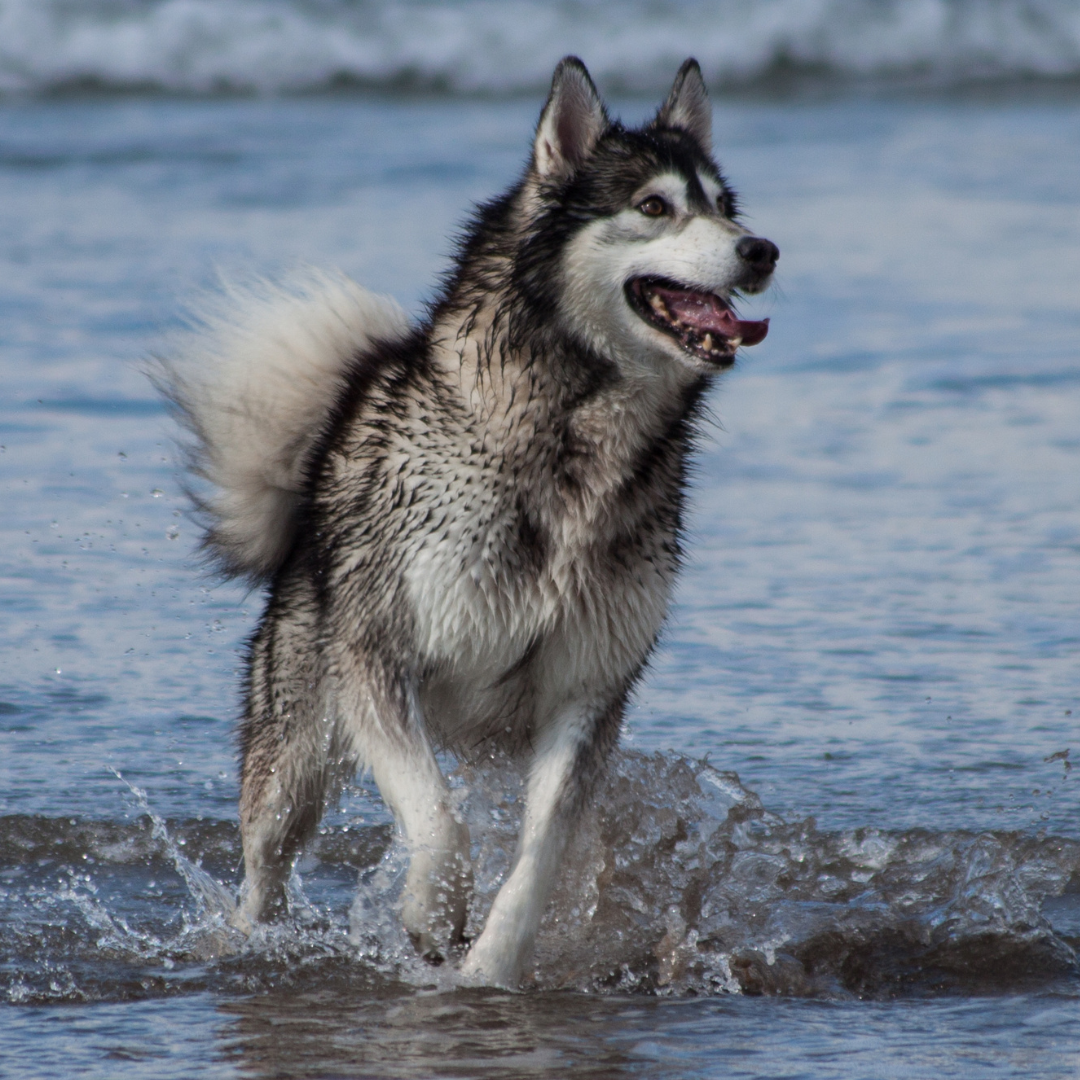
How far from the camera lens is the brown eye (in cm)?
372

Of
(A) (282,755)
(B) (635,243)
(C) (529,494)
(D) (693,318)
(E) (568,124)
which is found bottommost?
(A) (282,755)

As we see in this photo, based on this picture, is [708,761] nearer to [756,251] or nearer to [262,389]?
[262,389]

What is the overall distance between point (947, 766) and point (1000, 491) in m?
2.37

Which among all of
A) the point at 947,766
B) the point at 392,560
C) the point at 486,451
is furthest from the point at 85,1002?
the point at 947,766

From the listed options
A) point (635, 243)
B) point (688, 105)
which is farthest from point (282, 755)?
point (688, 105)

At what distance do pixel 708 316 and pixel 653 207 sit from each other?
24 centimetres

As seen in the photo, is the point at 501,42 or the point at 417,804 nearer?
the point at 417,804

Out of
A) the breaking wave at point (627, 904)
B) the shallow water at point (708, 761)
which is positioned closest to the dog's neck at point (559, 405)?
the breaking wave at point (627, 904)

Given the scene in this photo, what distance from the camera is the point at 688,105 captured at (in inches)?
165

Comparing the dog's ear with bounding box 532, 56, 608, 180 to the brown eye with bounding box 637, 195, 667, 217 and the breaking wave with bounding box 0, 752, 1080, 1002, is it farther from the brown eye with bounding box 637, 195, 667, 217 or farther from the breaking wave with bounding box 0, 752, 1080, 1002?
the breaking wave with bounding box 0, 752, 1080, 1002

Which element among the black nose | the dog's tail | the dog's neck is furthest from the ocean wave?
the black nose

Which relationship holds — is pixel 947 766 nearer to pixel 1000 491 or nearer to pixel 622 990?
pixel 622 990

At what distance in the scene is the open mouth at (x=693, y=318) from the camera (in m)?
3.68

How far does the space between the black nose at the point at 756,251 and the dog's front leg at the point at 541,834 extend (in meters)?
0.95
